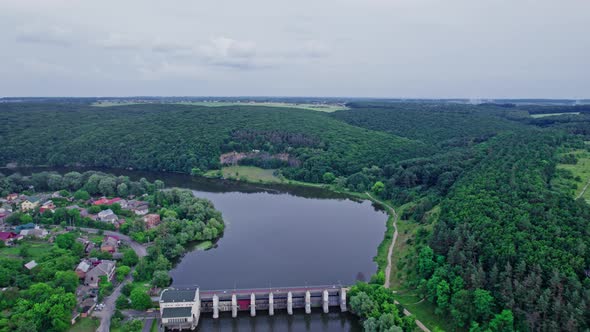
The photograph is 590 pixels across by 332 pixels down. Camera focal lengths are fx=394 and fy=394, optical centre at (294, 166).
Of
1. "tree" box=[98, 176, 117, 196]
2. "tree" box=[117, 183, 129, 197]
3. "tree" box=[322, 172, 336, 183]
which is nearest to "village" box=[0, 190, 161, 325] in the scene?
"tree" box=[117, 183, 129, 197]

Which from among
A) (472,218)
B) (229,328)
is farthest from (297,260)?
(472,218)

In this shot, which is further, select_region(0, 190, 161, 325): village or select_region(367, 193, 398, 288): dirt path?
select_region(367, 193, 398, 288): dirt path

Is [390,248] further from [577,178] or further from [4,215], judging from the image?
[4,215]

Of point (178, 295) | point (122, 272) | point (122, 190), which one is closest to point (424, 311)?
point (178, 295)

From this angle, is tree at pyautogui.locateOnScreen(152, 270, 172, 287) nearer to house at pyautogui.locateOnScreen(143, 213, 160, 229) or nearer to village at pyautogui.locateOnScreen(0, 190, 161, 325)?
village at pyautogui.locateOnScreen(0, 190, 161, 325)

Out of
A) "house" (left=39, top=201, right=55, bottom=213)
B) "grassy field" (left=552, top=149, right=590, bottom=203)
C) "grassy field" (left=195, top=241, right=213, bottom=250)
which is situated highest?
"grassy field" (left=552, top=149, right=590, bottom=203)

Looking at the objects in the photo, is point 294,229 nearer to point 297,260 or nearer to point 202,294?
point 297,260
